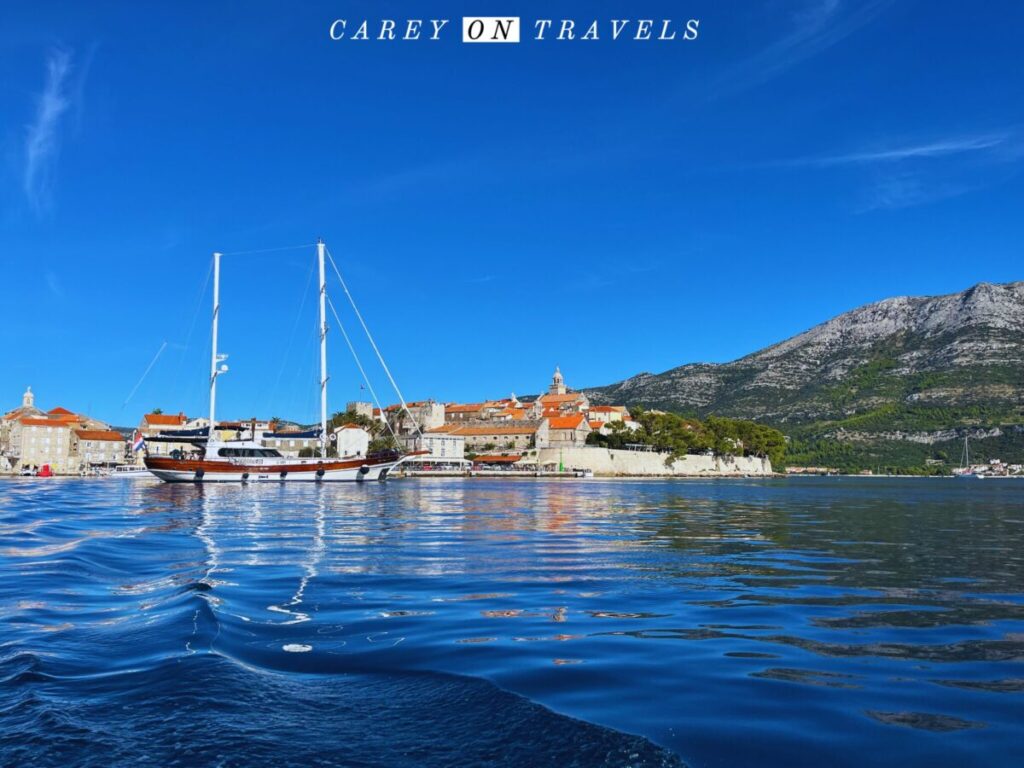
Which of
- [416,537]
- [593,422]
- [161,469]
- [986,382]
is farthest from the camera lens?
[986,382]

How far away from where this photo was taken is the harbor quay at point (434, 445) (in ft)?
356

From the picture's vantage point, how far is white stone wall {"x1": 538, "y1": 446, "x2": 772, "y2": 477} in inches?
4387

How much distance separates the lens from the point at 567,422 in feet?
404

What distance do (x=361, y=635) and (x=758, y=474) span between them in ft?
462

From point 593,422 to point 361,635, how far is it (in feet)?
428

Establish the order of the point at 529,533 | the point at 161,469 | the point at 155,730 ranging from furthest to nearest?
1. the point at 161,469
2. the point at 529,533
3. the point at 155,730

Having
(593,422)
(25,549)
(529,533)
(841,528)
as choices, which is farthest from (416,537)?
(593,422)

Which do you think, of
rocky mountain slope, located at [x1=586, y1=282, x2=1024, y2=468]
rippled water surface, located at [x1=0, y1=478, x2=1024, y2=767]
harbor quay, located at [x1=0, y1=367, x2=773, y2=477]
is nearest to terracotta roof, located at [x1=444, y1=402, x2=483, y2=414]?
harbor quay, located at [x1=0, y1=367, x2=773, y2=477]

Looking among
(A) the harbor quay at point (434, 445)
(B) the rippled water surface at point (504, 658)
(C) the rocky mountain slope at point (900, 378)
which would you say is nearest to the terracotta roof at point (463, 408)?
(A) the harbor quay at point (434, 445)

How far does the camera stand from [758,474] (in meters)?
139

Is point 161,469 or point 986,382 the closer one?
point 161,469

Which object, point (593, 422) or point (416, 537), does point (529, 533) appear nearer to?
point (416, 537)

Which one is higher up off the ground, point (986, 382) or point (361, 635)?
point (986, 382)

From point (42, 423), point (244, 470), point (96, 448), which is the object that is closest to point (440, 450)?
point (96, 448)
